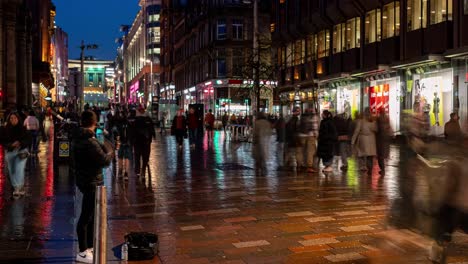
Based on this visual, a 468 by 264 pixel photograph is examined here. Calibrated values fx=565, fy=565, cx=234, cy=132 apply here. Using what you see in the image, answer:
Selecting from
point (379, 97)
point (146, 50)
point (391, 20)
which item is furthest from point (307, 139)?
point (146, 50)

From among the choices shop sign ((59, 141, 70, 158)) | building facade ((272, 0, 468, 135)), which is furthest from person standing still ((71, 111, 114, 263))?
building facade ((272, 0, 468, 135))

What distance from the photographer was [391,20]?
33.1 m

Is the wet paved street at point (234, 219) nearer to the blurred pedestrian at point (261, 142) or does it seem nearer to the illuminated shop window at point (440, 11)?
the blurred pedestrian at point (261, 142)

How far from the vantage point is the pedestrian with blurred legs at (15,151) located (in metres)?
11.2

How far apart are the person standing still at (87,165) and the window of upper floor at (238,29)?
59.8 metres

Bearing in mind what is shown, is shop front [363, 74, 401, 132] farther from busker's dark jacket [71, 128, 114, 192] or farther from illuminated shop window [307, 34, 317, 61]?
busker's dark jacket [71, 128, 114, 192]

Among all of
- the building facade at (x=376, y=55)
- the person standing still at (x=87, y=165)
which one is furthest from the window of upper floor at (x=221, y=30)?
the person standing still at (x=87, y=165)

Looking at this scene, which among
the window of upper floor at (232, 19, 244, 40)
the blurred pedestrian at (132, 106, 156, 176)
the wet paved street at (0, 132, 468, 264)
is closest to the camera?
the wet paved street at (0, 132, 468, 264)

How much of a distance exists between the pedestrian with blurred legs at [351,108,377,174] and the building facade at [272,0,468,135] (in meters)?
6.94

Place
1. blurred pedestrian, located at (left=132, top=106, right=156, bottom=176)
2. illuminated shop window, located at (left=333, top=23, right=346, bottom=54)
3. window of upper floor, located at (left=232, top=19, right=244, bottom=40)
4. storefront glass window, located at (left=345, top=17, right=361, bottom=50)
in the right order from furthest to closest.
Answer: window of upper floor, located at (left=232, top=19, right=244, bottom=40), illuminated shop window, located at (left=333, top=23, right=346, bottom=54), storefront glass window, located at (left=345, top=17, right=361, bottom=50), blurred pedestrian, located at (left=132, top=106, right=156, bottom=176)

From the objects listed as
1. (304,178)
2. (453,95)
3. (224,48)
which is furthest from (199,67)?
(304,178)

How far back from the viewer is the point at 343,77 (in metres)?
38.9

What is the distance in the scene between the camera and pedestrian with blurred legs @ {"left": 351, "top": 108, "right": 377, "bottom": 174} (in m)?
15.5

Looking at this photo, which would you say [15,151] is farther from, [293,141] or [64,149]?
[293,141]
